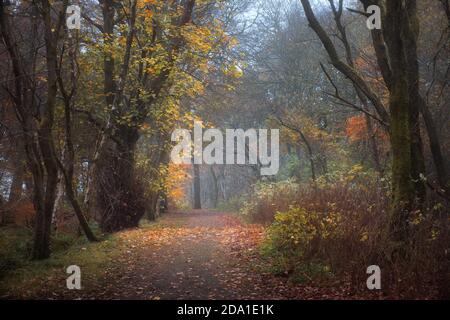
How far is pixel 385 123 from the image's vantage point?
9711 millimetres

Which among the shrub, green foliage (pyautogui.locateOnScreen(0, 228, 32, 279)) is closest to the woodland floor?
the shrub

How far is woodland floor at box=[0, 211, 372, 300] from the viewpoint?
7.61m

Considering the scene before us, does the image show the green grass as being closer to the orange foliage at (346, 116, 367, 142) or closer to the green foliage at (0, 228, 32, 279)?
the green foliage at (0, 228, 32, 279)

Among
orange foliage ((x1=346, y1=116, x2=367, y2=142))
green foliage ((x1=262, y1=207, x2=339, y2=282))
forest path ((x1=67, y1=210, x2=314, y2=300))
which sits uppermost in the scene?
orange foliage ((x1=346, y1=116, x2=367, y2=142))

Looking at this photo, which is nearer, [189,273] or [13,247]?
[189,273]

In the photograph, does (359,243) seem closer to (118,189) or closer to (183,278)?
(183,278)

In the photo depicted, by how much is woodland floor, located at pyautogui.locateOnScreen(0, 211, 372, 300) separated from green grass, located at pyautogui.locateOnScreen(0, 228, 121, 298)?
A: 0.10 metres

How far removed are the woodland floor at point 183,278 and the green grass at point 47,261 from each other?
10 cm

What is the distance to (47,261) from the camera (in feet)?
33.6

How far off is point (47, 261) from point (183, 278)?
12.0ft

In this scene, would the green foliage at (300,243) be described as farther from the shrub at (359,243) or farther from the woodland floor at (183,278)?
the woodland floor at (183,278)

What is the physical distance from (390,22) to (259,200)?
11.3 m

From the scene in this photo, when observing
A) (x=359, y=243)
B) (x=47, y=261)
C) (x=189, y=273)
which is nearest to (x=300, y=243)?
(x=359, y=243)

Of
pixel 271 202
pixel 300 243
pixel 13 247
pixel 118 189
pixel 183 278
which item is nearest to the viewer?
pixel 183 278
